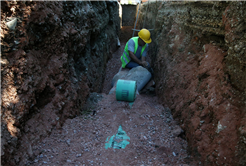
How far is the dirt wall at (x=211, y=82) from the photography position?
167 centimetres

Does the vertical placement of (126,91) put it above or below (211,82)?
below

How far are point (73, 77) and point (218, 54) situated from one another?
7.50ft

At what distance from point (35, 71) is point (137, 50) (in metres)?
3.84

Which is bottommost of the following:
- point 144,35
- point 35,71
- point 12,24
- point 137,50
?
point 137,50

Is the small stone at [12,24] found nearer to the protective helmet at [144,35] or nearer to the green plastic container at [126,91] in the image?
the green plastic container at [126,91]

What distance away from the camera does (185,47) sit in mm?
3148

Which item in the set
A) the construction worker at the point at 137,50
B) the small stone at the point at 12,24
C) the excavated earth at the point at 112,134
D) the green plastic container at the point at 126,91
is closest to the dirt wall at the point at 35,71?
the small stone at the point at 12,24

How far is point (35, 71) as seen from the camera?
2152mm

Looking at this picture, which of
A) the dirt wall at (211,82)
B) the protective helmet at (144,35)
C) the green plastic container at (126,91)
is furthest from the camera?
the protective helmet at (144,35)

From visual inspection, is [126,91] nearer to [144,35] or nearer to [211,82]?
[211,82]

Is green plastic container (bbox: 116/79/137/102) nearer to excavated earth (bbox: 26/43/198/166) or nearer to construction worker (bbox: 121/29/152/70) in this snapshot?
excavated earth (bbox: 26/43/198/166)

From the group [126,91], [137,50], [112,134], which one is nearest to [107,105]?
[126,91]

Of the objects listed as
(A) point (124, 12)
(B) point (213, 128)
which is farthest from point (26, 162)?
(A) point (124, 12)

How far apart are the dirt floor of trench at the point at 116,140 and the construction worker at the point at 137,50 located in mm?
2387
